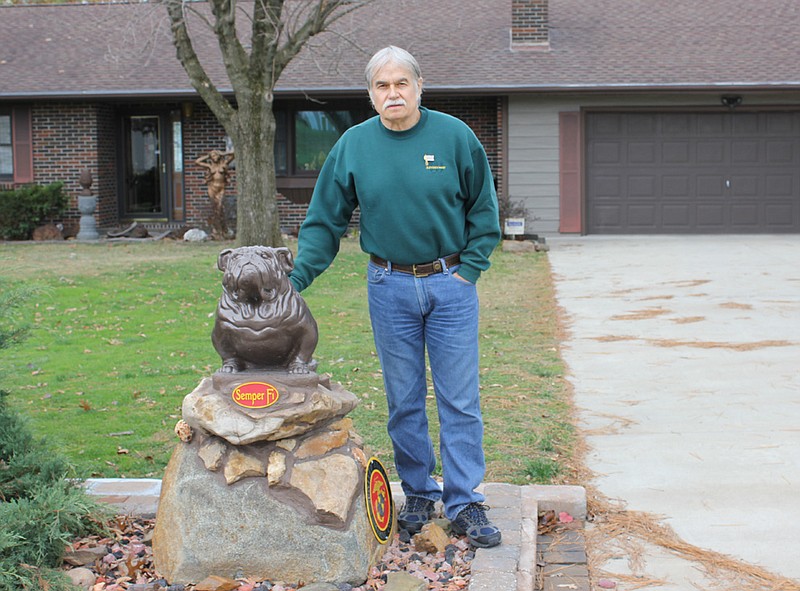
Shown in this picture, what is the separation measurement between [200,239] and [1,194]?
398 cm

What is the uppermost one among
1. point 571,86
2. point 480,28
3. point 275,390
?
point 480,28

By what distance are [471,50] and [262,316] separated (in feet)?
61.0

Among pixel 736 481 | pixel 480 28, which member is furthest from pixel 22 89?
pixel 736 481

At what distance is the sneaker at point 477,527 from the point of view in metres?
4.25

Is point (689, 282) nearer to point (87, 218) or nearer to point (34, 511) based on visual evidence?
point (34, 511)

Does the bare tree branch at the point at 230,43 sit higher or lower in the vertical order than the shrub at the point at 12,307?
higher

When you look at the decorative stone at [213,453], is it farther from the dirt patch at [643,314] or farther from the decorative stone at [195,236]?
the decorative stone at [195,236]

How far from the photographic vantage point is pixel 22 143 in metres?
21.8

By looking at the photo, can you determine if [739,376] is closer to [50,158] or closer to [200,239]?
[200,239]

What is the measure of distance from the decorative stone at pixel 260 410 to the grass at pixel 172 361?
0.81 meters

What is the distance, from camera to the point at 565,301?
12.4 meters

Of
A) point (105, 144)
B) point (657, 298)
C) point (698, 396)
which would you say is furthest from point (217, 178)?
point (698, 396)

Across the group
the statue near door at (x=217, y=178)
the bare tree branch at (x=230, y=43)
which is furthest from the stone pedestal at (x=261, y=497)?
the statue near door at (x=217, y=178)

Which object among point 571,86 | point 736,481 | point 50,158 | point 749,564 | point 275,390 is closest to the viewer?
point 275,390
